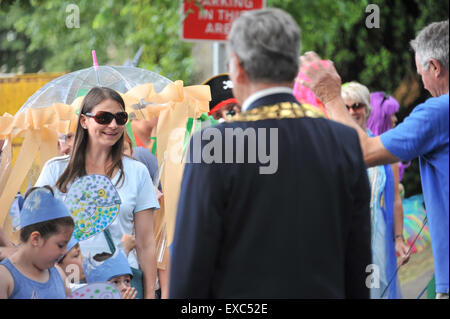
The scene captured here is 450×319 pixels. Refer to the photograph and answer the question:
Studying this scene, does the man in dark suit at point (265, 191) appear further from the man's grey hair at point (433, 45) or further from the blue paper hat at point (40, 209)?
the blue paper hat at point (40, 209)

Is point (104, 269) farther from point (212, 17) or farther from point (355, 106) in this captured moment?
point (212, 17)

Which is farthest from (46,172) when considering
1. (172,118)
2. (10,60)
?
(10,60)

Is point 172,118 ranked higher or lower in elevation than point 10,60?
lower

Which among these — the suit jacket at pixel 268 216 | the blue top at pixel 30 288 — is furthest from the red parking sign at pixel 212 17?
the suit jacket at pixel 268 216

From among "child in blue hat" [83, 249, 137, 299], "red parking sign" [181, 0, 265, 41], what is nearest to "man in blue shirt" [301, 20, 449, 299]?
"child in blue hat" [83, 249, 137, 299]

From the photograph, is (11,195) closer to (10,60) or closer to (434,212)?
(434,212)

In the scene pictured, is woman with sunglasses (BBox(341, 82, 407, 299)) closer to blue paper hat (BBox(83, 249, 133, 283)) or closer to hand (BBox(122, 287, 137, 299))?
hand (BBox(122, 287, 137, 299))

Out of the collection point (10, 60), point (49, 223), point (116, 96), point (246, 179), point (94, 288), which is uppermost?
point (10, 60)

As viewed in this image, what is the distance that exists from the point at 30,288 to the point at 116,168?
1015 millimetres

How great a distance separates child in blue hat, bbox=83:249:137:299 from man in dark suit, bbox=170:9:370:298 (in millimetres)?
1503

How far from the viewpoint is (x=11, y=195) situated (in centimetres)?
443

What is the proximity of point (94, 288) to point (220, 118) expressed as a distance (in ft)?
7.62

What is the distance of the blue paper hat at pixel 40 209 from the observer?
12.5 feet

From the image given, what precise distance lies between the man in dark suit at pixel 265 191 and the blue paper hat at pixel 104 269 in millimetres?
1502
